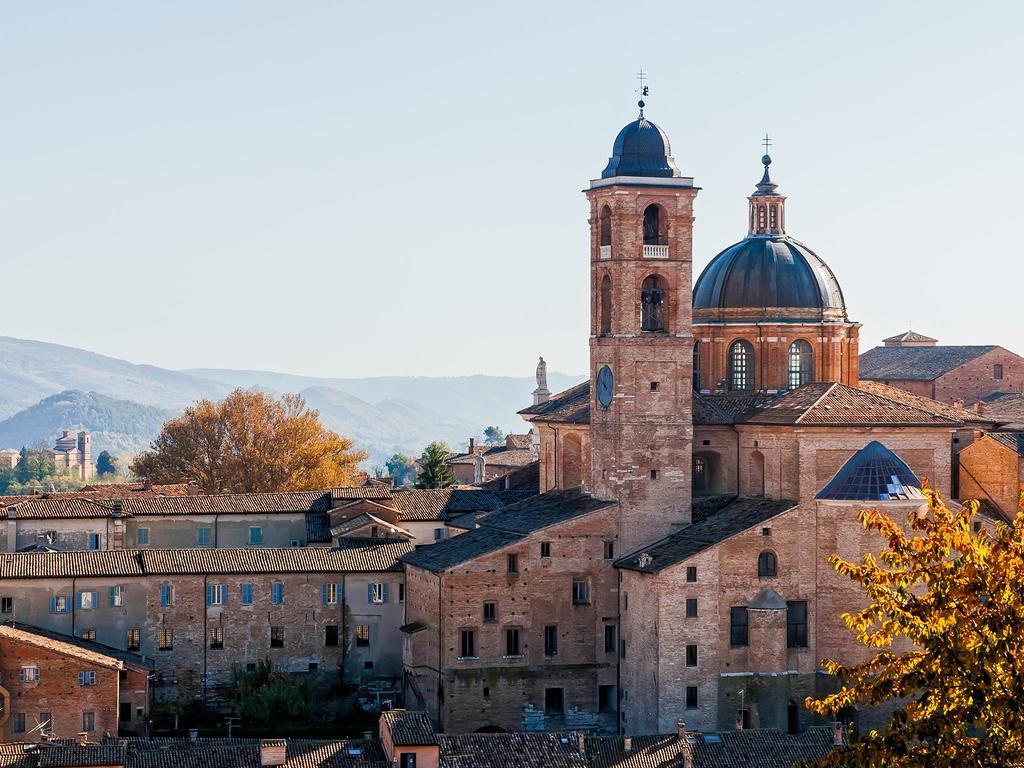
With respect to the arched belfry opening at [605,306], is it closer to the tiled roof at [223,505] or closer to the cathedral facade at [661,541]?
the cathedral facade at [661,541]

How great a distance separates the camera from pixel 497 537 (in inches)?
2218

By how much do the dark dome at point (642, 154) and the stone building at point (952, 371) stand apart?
31.0 metres

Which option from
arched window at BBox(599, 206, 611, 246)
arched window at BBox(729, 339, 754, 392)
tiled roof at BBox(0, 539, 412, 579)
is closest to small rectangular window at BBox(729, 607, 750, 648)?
arched window at BBox(729, 339, 754, 392)

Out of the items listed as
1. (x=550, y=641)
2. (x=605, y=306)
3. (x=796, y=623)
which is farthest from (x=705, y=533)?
(x=605, y=306)

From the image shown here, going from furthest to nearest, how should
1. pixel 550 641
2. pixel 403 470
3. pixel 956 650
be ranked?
pixel 403 470 → pixel 550 641 → pixel 956 650

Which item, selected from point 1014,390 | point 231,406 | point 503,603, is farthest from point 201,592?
point 1014,390

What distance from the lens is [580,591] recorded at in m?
55.3

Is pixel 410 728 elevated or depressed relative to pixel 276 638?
depressed

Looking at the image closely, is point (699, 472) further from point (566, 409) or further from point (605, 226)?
point (605, 226)

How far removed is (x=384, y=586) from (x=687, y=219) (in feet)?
48.8

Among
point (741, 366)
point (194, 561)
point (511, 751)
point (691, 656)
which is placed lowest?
point (511, 751)

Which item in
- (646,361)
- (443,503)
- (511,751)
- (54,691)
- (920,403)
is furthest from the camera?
(443,503)

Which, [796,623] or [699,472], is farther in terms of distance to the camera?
[699,472]

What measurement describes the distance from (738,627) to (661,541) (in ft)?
13.6
